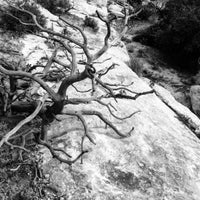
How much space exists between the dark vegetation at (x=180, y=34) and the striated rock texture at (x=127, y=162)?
1089cm

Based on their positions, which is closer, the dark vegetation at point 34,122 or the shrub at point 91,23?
the dark vegetation at point 34,122

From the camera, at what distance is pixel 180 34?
17375mm

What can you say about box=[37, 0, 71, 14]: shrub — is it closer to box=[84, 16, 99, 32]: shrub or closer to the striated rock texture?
box=[84, 16, 99, 32]: shrub

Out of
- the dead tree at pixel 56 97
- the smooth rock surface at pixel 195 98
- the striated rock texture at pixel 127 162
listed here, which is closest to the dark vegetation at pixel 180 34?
the smooth rock surface at pixel 195 98

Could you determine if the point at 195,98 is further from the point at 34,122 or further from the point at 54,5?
the point at 34,122

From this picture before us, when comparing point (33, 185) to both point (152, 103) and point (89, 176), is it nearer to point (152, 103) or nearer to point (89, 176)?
point (89, 176)

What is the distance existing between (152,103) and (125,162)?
3.54 meters

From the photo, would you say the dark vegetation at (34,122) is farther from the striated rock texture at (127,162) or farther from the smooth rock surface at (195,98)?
the smooth rock surface at (195,98)

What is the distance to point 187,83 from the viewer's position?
55.0ft

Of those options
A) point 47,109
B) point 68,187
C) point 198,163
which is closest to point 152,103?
point 198,163

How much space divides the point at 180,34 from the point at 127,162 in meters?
13.8

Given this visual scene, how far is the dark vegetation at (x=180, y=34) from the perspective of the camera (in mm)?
16781

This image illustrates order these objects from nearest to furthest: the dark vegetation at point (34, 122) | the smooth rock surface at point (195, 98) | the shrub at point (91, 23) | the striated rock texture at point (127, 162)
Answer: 1. the dark vegetation at point (34, 122)
2. the striated rock texture at point (127, 162)
3. the smooth rock surface at point (195, 98)
4. the shrub at point (91, 23)

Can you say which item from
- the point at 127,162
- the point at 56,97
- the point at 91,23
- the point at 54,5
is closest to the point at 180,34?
the point at 91,23
